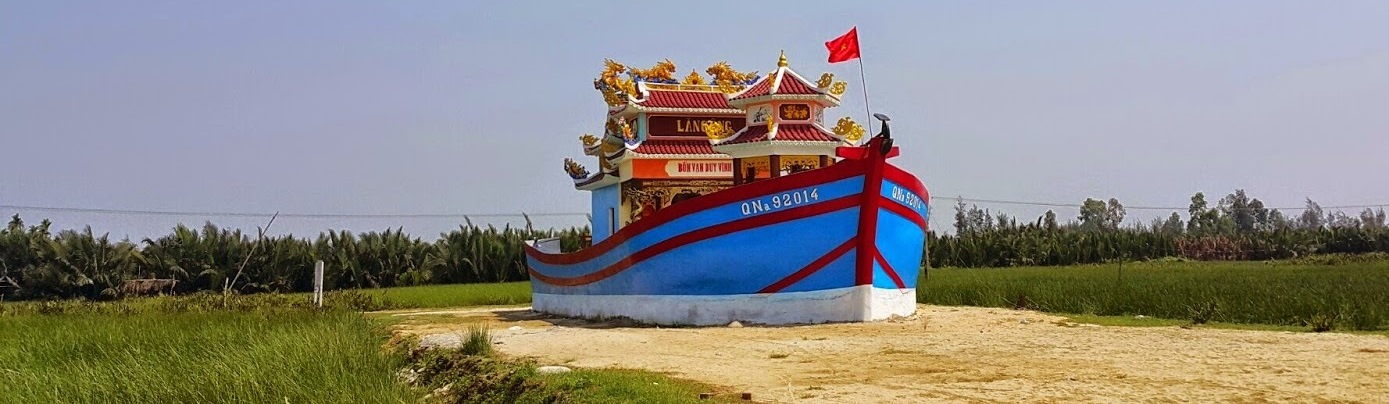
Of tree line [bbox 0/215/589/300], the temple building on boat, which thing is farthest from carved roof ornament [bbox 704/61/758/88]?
tree line [bbox 0/215/589/300]

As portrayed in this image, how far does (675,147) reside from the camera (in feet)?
52.8

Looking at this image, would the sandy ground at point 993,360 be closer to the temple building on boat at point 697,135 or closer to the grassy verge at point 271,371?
the grassy verge at point 271,371

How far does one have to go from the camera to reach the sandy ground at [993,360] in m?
6.19

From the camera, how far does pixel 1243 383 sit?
6332mm

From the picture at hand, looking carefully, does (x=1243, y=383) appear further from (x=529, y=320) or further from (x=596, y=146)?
(x=596, y=146)

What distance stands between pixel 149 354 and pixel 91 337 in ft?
8.15

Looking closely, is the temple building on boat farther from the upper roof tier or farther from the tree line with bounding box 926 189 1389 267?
the tree line with bounding box 926 189 1389 267

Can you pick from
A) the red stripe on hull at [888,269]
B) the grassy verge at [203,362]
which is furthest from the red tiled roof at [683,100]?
the grassy verge at [203,362]

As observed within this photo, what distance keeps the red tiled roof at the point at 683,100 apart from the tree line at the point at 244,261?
13801 mm

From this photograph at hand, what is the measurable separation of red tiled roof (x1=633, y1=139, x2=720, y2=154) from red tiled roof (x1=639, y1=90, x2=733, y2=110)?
550 millimetres

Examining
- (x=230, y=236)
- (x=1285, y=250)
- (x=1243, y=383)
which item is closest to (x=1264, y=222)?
(x=1285, y=250)

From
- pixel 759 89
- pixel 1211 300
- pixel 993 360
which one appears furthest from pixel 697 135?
pixel 993 360

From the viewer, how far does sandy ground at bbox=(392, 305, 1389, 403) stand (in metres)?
6.19

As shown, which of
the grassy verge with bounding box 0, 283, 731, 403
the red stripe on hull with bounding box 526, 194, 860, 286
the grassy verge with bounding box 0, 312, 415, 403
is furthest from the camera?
the red stripe on hull with bounding box 526, 194, 860, 286
